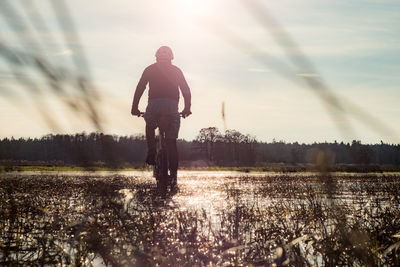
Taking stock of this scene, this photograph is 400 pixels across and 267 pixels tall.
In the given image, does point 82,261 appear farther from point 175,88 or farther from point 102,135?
point 175,88

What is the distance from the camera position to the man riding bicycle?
7699 mm

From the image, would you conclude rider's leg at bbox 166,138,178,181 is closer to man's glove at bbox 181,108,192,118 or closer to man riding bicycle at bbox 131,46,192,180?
man riding bicycle at bbox 131,46,192,180

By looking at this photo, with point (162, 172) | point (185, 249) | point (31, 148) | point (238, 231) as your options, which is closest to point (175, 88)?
point (162, 172)

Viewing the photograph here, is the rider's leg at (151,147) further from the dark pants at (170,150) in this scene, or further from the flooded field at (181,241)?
the flooded field at (181,241)

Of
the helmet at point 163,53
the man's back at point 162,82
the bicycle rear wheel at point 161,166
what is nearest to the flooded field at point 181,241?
the bicycle rear wheel at point 161,166

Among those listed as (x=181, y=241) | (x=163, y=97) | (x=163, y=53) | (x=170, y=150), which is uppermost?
(x=163, y=53)

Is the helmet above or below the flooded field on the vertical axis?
above

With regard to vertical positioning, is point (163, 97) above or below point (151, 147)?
above

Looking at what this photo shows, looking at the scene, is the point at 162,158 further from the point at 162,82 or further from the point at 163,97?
the point at 162,82

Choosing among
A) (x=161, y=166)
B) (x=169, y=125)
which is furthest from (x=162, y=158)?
(x=169, y=125)

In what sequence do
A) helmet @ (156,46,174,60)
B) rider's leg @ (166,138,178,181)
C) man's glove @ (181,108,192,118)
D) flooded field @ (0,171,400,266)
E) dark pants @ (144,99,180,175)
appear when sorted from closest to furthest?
1. flooded field @ (0,171,400,266)
2. dark pants @ (144,99,180,175)
3. helmet @ (156,46,174,60)
4. rider's leg @ (166,138,178,181)
5. man's glove @ (181,108,192,118)

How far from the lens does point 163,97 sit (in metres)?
7.71

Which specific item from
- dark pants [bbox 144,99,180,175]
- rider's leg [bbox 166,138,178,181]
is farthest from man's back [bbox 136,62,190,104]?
rider's leg [bbox 166,138,178,181]

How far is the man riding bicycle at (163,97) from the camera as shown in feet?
25.3
